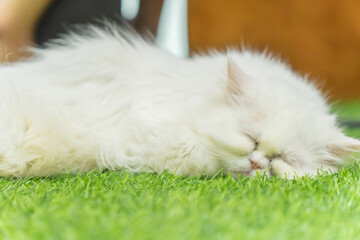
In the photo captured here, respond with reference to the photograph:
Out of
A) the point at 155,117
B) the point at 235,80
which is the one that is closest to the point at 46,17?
the point at 155,117

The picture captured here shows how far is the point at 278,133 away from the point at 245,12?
2.69 m

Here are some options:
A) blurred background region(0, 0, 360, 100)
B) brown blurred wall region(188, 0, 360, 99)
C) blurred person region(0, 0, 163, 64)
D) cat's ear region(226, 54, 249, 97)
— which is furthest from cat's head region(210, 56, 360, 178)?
brown blurred wall region(188, 0, 360, 99)

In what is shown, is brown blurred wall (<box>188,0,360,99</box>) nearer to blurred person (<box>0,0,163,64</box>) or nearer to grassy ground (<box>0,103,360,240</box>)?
blurred person (<box>0,0,163,64</box>)

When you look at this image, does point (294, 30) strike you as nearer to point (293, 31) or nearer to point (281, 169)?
point (293, 31)

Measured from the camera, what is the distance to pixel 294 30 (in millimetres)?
3605

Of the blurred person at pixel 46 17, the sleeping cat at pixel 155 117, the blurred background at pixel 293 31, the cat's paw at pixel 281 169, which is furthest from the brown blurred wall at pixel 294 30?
the cat's paw at pixel 281 169

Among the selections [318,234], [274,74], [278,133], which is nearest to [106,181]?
[278,133]

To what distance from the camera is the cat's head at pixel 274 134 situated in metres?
1.11

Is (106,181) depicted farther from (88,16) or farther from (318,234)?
(88,16)

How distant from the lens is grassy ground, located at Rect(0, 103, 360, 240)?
622 mm

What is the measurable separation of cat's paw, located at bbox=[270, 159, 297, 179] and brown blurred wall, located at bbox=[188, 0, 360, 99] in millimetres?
2557

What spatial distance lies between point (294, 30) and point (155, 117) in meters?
2.70

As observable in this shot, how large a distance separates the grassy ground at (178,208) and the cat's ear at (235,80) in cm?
27

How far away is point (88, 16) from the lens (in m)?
2.05
